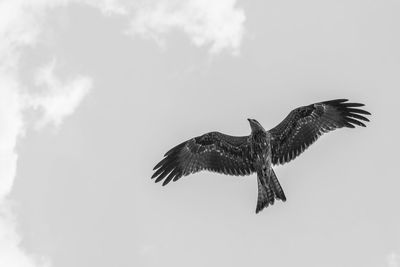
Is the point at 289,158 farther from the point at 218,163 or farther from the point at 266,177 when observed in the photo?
the point at 218,163

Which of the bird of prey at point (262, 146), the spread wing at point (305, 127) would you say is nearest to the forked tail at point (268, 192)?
the bird of prey at point (262, 146)

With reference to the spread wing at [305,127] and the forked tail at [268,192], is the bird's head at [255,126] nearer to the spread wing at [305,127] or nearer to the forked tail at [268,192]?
the spread wing at [305,127]

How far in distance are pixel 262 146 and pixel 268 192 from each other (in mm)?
1606

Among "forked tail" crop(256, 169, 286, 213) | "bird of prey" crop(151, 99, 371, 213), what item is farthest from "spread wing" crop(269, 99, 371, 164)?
"forked tail" crop(256, 169, 286, 213)

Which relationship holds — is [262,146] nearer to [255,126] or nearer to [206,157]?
[255,126]

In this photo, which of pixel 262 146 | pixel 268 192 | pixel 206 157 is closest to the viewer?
pixel 268 192

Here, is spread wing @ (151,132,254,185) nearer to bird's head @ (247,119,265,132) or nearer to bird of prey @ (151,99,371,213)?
bird of prey @ (151,99,371,213)

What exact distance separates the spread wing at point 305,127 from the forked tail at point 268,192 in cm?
108

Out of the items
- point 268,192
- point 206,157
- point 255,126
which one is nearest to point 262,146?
point 255,126

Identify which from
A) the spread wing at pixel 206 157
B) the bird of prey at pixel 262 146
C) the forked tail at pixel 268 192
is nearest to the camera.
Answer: the forked tail at pixel 268 192

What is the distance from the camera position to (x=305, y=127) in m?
17.2

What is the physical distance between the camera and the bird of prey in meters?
16.9

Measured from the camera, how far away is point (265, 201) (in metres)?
16.1

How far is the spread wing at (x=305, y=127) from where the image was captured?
17.1m
